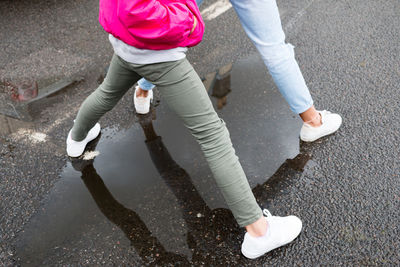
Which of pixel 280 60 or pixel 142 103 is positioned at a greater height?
pixel 280 60

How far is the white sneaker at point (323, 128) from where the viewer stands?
2.83 meters

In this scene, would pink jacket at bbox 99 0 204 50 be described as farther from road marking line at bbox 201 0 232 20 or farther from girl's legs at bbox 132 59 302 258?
road marking line at bbox 201 0 232 20

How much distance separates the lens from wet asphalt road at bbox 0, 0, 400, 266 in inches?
88.4

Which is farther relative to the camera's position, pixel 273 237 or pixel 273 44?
pixel 273 44

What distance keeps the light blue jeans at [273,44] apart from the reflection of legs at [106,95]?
0.71m

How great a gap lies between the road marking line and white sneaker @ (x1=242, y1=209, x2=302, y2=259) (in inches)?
111

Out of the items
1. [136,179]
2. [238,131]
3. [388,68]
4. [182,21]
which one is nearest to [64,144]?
[136,179]

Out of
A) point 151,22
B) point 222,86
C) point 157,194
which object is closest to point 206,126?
point 151,22

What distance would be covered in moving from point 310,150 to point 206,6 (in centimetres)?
251

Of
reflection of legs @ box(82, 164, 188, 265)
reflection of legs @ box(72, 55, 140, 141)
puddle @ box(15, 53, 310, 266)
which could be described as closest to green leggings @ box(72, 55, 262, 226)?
reflection of legs @ box(72, 55, 140, 141)

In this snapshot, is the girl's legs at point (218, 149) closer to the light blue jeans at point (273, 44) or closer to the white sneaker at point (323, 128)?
the light blue jeans at point (273, 44)

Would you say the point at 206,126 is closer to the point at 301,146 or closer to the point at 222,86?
the point at 301,146

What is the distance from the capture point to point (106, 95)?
2387 millimetres

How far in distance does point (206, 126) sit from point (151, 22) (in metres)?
0.58
